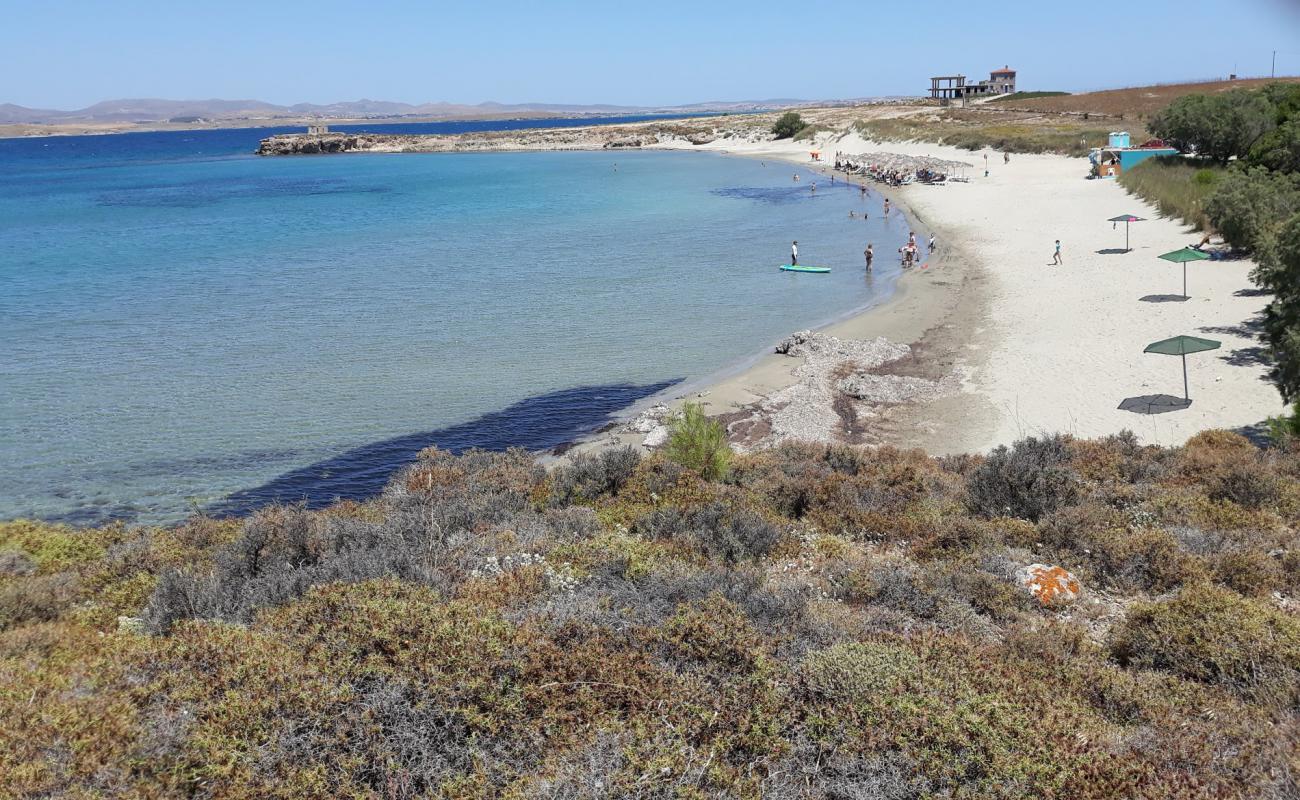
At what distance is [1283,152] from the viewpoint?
31578mm

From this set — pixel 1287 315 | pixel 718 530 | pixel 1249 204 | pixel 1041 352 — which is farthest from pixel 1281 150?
pixel 718 530

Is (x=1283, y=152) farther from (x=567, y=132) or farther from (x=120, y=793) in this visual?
(x=567, y=132)

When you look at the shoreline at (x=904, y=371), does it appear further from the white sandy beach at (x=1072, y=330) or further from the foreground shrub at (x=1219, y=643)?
the foreground shrub at (x=1219, y=643)

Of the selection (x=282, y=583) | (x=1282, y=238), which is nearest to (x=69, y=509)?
(x=282, y=583)

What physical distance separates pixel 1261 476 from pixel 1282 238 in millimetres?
7172

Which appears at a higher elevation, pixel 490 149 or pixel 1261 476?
pixel 490 149

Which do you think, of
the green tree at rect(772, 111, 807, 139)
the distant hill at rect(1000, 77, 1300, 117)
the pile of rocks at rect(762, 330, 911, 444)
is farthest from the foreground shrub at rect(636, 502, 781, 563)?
the green tree at rect(772, 111, 807, 139)

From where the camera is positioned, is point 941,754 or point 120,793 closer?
point 120,793

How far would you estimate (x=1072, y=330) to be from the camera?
2206 centimetres

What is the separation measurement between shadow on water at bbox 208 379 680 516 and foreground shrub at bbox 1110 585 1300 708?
10.5m

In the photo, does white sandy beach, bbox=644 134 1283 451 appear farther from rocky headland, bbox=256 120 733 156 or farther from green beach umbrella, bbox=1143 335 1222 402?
rocky headland, bbox=256 120 733 156

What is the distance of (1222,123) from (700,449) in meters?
42.5

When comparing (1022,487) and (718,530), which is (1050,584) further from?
(718,530)

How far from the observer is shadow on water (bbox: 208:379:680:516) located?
14766 mm
